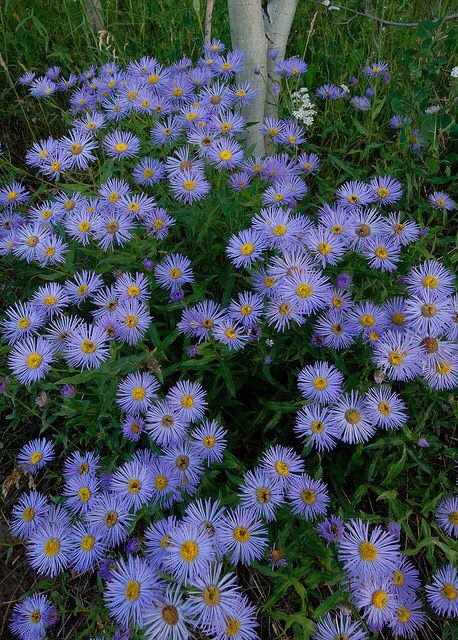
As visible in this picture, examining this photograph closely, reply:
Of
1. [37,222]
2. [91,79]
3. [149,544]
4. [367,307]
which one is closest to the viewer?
[149,544]

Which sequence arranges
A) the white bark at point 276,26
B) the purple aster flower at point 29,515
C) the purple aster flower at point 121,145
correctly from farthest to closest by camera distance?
1. the white bark at point 276,26
2. the purple aster flower at point 121,145
3. the purple aster flower at point 29,515

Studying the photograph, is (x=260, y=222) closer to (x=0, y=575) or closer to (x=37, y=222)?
(x=37, y=222)

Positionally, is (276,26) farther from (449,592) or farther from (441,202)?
(449,592)

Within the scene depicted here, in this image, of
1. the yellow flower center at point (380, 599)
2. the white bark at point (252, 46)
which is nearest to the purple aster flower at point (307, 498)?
the yellow flower center at point (380, 599)

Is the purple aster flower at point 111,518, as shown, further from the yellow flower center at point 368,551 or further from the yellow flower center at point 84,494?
the yellow flower center at point 368,551

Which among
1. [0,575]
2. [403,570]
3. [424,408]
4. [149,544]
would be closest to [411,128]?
[424,408]

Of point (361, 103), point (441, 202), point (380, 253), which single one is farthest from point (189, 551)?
point (361, 103)

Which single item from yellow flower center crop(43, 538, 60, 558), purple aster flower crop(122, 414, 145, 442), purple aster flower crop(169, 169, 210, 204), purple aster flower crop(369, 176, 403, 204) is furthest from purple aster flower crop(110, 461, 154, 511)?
purple aster flower crop(369, 176, 403, 204)
